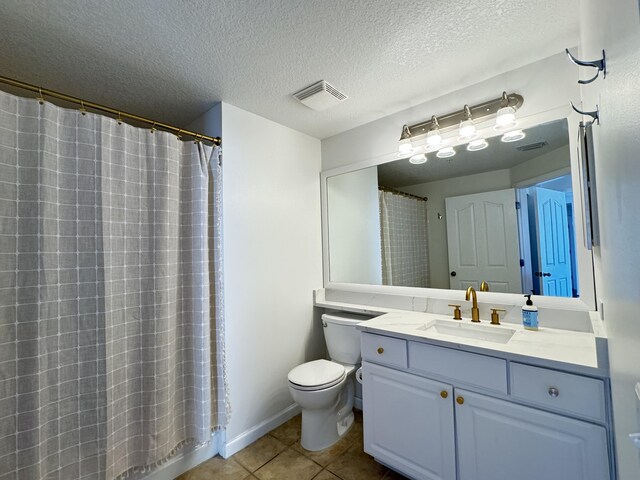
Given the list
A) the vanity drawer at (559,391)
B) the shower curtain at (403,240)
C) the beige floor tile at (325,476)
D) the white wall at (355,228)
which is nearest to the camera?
the vanity drawer at (559,391)

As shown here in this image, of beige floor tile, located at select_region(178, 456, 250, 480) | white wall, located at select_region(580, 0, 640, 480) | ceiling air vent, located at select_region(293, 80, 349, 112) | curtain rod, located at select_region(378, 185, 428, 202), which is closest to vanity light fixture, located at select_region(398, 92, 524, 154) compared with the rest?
curtain rod, located at select_region(378, 185, 428, 202)

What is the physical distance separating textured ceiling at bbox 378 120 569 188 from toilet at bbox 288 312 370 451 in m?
1.13

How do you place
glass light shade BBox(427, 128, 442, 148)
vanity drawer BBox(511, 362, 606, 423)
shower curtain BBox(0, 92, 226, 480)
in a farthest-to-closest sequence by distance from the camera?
glass light shade BBox(427, 128, 442, 148) → shower curtain BBox(0, 92, 226, 480) → vanity drawer BBox(511, 362, 606, 423)

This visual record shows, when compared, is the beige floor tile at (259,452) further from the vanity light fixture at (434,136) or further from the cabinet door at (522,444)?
the vanity light fixture at (434,136)

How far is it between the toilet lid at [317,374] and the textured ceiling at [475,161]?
1.41 metres

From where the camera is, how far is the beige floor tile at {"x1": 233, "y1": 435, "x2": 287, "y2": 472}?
1.71 metres

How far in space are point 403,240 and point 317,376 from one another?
1149 millimetres

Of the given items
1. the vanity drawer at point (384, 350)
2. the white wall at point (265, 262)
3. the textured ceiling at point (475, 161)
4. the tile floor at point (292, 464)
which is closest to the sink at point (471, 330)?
the vanity drawer at point (384, 350)

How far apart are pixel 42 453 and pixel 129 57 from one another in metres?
1.84

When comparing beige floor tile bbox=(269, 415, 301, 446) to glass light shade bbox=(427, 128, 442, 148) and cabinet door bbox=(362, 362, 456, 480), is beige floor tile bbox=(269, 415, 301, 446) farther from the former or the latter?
glass light shade bbox=(427, 128, 442, 148)

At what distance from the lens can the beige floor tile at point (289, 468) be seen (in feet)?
5.26

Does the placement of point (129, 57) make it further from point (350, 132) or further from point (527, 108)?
point (527, 108)

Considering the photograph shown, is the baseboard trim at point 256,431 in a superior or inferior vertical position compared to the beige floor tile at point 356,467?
superior

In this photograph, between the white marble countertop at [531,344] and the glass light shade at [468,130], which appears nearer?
the white marble countertop at [531,344]
